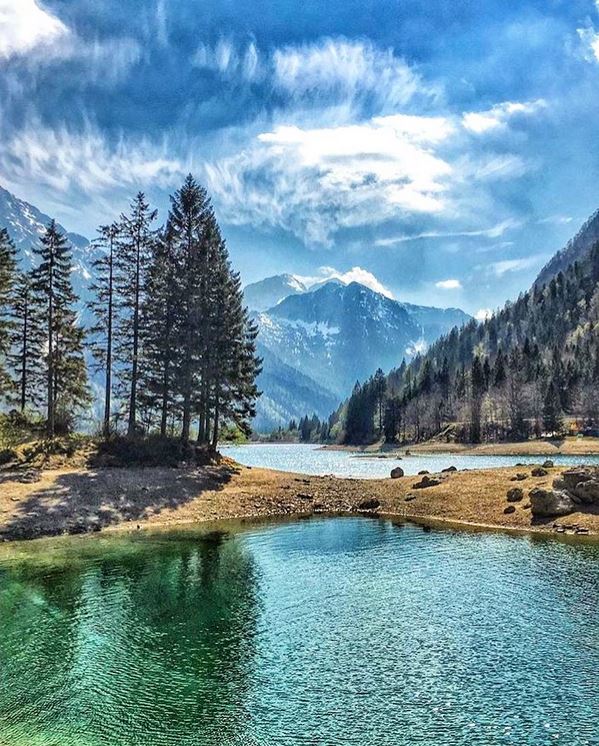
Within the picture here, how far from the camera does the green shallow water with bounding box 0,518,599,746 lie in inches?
464

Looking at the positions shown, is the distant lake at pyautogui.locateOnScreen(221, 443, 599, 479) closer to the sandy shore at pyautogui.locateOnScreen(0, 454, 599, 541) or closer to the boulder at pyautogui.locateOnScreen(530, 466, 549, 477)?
the sandy shore at pyautogui.locateOnScreen(0, 454, 599, 541)

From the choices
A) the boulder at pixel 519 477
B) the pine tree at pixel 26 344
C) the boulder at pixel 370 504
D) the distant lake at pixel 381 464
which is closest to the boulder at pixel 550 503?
the boulder at pixel 519 477

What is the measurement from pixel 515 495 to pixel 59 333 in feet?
142

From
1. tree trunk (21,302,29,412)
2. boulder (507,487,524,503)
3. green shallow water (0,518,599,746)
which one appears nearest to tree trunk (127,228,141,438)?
tree trunk (21,302,29,412)

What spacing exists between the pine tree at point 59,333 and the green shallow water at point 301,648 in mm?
26709

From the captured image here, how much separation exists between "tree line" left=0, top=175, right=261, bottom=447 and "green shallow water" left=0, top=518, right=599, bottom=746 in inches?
1084

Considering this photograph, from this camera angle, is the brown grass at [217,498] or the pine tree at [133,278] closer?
the brown grass at [217,498]

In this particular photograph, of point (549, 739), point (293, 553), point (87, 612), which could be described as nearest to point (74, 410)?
point (293, 553)

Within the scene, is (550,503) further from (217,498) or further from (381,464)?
(381,464)

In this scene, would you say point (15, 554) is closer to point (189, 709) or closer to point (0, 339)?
point (189, 709)

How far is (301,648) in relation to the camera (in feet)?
52.7

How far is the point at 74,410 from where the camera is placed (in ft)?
182

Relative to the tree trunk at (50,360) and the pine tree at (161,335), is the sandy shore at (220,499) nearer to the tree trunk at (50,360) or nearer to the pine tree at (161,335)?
the tree trunk at (50,360)

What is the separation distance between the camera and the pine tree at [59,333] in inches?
2008
